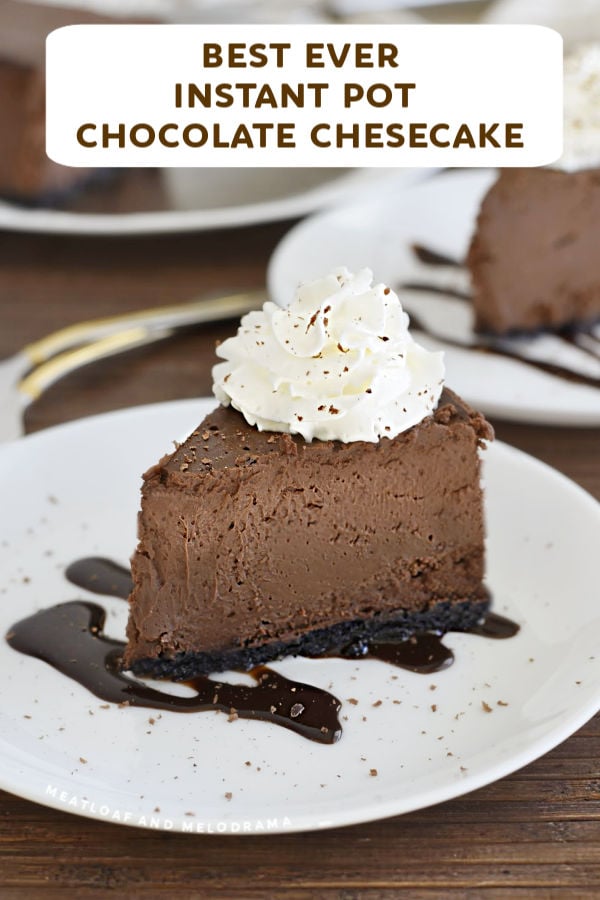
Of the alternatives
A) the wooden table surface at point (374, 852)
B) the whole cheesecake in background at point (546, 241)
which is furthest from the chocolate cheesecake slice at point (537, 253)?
the wooden table surface at point (374, 852)

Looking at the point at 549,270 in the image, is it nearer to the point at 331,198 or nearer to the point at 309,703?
the point at 331,198

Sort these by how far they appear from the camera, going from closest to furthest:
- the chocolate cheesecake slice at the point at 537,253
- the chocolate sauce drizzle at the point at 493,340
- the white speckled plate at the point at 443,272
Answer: the white speckled plate at the point at 443,272 → the chocolate sauce drizzle at the point at 493,340 → the chocolate cheesecake slice at the point at 537,253

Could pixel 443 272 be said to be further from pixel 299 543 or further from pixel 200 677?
pixel 200 677

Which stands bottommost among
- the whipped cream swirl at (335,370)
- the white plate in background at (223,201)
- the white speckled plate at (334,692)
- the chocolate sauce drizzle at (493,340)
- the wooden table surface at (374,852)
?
the wooden table surface at (374,852)

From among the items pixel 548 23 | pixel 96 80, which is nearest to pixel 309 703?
pixel 96 80

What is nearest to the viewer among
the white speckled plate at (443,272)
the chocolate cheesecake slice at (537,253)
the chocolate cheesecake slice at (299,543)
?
the chocolate cheesecake slice at (299,543)

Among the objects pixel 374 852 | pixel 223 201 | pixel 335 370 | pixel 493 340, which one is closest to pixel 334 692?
pixel 374 852

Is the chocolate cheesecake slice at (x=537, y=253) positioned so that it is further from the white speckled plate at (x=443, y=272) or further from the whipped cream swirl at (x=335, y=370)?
the whipped cream swirl at (x=335, y=370)
